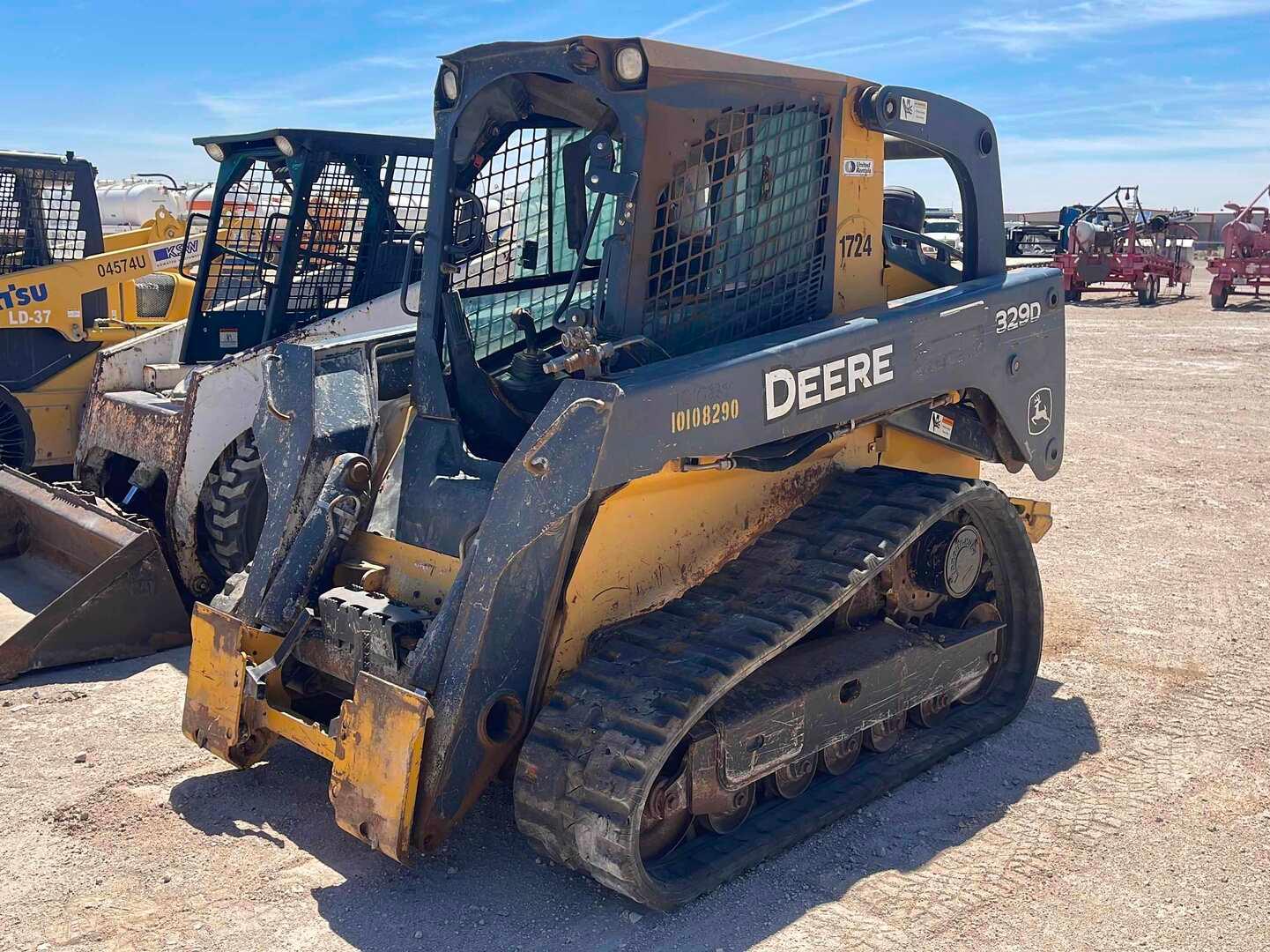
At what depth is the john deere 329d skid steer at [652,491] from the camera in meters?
3.57

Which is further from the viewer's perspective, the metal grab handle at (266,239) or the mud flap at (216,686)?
the metal grab handle at (266,239)

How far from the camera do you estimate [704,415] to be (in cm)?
366

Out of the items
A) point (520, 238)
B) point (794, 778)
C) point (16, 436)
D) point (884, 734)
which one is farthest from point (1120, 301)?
point (794, 778)

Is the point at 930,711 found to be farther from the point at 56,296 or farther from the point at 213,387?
the point at 56,296

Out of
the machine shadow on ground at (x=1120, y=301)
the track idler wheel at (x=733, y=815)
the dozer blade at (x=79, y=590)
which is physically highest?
the machine shadow on ground at (x=1120, y=301)

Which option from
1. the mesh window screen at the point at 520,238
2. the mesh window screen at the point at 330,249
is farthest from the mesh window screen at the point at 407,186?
the mesh window screen at the point at 520,238

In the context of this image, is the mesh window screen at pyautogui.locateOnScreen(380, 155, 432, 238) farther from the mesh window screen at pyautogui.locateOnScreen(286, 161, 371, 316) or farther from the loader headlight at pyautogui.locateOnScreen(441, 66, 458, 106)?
the loader headlight at pyautogui.locateOnScreen(441, 66, 458, 106)

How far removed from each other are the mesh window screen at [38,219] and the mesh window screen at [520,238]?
20.3ft

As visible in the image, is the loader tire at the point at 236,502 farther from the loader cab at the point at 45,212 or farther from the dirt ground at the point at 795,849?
the loader cab at the point at 45,212

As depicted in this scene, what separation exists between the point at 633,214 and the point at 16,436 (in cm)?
691

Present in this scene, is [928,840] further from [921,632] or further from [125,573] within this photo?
[125,573]

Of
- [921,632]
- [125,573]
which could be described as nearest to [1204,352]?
[921,632]

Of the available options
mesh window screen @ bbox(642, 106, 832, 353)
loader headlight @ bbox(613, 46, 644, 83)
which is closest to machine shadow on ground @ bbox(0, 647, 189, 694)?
mesh window screen @ bbox(642, 106, 832, 353)

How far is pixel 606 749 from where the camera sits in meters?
3.49
